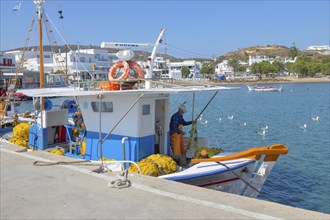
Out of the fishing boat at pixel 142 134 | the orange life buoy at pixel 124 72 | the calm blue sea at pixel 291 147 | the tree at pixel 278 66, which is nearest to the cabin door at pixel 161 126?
the fishing boat at pixel 142 134

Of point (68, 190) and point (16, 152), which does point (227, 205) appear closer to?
point (68, 190)

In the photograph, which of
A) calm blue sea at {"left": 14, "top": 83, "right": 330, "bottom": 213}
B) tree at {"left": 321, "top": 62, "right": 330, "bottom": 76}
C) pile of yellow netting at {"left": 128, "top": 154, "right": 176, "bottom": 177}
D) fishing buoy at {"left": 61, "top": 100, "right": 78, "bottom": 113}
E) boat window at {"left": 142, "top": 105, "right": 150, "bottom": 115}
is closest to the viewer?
pile of yellow netting at {"left": 128, "top": 154, "right": 176, "bottom": 177}

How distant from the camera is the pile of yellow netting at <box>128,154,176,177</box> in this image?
8766 mm

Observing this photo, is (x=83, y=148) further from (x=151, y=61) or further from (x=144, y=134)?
Result: (x=151, y=61)

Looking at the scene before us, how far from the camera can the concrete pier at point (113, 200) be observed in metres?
5.73

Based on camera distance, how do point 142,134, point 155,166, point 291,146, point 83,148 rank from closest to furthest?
point 155,166 < point 142,134 < point 83,148 < point 291,146

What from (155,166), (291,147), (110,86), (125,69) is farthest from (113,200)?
(291,147)

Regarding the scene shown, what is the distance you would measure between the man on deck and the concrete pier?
9.92 feet

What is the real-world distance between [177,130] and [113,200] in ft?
15.0

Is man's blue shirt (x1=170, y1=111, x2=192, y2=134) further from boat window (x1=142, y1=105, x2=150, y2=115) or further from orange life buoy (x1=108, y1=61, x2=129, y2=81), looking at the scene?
orange life buoy (x1=108, y1=61, x2=129, y2=81)

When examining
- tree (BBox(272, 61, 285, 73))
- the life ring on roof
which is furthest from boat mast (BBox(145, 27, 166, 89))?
tree (BBox(272, 61, 285, 73))

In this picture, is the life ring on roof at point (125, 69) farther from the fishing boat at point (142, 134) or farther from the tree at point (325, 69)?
the tree at point (325, 69)

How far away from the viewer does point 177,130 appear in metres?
10.7

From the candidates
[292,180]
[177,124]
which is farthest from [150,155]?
[292,180]
